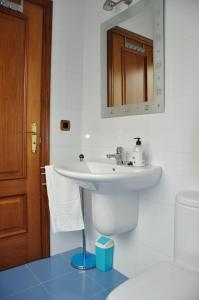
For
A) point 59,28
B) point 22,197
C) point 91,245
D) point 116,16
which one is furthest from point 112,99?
point 91,245

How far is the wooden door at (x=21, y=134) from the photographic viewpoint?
67.0 inches

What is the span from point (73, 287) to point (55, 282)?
133 mm

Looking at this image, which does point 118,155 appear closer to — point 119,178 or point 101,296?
point 119,178

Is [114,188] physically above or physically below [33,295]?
above

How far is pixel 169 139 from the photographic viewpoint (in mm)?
1385

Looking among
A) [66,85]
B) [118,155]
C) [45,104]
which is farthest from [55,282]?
[66,85]

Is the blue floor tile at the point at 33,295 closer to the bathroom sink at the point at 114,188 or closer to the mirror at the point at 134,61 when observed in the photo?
the bathroom sink at the point at 114,188

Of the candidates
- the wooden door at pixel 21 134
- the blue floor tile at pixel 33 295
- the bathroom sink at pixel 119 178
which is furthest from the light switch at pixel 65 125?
the blue floor tile at pixel 33 295

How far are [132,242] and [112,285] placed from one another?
0.30 m

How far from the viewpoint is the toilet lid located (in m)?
0.89


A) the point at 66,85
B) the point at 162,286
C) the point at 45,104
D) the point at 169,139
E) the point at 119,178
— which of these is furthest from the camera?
the point at 66,85

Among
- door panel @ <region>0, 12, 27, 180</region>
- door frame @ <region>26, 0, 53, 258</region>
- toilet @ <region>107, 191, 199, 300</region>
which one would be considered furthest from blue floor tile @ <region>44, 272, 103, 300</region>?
door panel @ <region>0, 12, 27, 180</region>

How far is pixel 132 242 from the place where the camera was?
5.30ft

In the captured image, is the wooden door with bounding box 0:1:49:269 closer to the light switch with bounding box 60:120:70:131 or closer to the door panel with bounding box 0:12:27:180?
the door panel with bounding box 0:12:27:180
